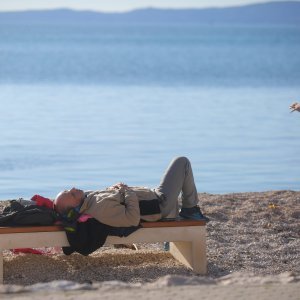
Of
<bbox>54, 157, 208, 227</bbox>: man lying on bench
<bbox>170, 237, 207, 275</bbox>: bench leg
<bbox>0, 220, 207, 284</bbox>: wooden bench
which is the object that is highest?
<bbox>54, 157, 208, 227</bbox>: man lying on bench

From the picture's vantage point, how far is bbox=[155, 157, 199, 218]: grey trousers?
324 inches

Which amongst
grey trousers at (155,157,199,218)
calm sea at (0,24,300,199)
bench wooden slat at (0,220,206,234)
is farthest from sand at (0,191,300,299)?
calm sea at (0,24,300,199)

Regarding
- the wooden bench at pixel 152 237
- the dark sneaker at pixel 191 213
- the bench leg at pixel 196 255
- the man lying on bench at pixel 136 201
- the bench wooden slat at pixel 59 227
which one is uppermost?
the man lying on bench at pixel 136 201

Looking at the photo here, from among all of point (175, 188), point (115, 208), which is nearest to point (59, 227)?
point (115, 208)

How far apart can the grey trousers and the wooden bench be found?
0.18 m

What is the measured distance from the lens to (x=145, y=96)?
27.9 meters

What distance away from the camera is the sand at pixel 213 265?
6078 millimetres

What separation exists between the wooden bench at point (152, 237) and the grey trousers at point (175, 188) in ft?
0.60

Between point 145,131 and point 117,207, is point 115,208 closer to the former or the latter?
point 117,207

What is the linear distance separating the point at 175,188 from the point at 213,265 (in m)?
0.71

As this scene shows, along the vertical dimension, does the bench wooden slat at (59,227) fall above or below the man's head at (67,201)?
below

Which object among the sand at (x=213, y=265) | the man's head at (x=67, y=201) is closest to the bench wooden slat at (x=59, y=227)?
the man's head at (x=67, y=201)

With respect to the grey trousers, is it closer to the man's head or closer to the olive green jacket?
the olive green jacket

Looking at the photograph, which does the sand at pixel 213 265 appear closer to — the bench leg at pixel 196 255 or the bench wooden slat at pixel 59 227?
the bench leg at pixel 196 255
